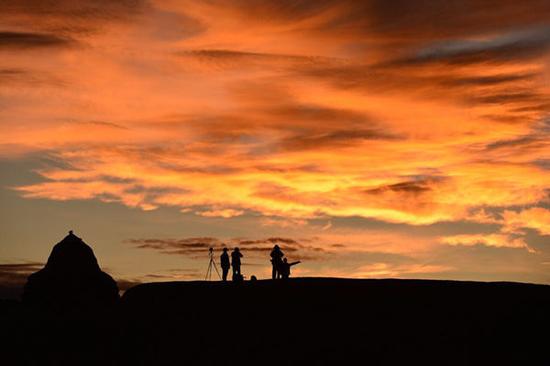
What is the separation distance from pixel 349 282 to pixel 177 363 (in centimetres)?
1221

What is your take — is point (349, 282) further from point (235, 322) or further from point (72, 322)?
point (72, 322)

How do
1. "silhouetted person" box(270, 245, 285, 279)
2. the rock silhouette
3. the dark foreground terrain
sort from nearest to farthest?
the dark foreground terrain
"silhouetted person" box(270, 245, 285, 279)
the rock silhouette

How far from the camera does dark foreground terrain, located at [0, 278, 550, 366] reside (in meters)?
42.8

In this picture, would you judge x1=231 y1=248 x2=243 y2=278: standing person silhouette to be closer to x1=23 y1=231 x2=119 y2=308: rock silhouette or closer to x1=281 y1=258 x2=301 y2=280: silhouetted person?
x1=281 y1=258 x2=301 y2=280: silhouetted person

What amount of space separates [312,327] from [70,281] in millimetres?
51615

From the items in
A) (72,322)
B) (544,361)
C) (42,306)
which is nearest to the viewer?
(544,361)

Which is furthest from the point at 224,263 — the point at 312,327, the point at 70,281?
the point at 70,281

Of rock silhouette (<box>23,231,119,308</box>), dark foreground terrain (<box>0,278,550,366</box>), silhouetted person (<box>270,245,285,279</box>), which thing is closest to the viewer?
dark foreground terrain (<box>0,278,550,366</box>)

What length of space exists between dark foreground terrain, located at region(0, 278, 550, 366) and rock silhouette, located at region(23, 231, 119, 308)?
3832cm

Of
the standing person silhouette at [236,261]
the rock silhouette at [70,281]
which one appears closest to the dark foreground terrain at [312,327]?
the standing person silhouette at [236,261]

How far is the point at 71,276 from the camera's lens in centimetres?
9244

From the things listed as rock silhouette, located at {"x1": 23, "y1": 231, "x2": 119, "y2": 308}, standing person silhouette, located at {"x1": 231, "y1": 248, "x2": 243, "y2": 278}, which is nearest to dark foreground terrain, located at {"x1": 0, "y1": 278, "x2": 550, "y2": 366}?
standing person silhouette, located at {"x1": 231, "y1": 248, "x2": 243, "y2": 278}

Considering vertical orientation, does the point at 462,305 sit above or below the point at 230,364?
above

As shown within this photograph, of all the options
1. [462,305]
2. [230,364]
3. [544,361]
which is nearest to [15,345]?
[230,364]
